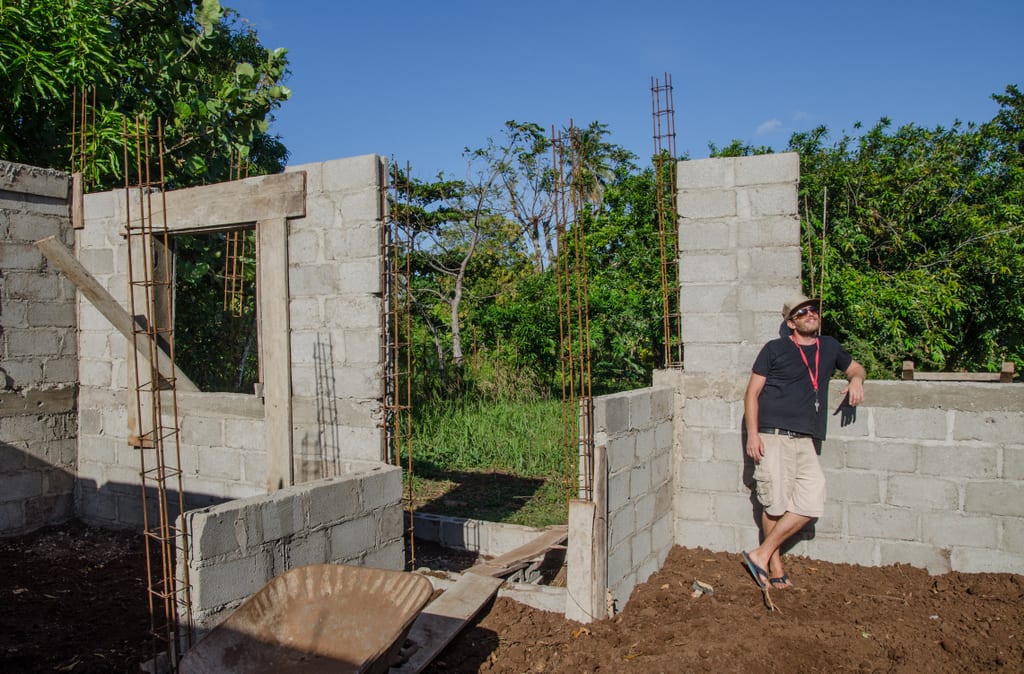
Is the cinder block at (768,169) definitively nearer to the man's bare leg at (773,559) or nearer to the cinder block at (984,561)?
the man's bare leg at (773,559)

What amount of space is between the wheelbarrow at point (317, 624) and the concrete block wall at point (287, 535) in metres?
0.35

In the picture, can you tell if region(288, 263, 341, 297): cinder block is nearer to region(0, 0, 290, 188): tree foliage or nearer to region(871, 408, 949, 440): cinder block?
region(0, 0, 290, 188): tree foliage

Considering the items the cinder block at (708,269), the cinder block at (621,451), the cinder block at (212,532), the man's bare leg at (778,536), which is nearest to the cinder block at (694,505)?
the man's bare leg at (778,536)

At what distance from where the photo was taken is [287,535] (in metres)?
3.99

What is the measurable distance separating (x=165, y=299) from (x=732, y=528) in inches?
198

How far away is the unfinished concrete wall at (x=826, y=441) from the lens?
199 inches

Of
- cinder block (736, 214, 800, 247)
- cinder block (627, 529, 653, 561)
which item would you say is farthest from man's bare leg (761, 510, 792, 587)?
cinder block (736, 214, 800, 247)

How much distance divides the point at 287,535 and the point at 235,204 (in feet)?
9.38

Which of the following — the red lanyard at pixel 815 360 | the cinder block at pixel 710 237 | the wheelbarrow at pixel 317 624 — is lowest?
the wheelbarrow at pixel 317 624

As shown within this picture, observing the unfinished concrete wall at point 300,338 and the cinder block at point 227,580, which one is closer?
the cinder block at point 227,580

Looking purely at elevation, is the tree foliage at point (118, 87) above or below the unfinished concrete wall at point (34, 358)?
above

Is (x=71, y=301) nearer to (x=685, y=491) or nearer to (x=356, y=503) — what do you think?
(x=356, y=503)

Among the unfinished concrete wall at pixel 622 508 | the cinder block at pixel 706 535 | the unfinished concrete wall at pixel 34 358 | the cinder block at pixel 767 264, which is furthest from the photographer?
the unfinished concrete wall at pixel 34 358

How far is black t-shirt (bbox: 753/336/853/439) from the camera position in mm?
4957
